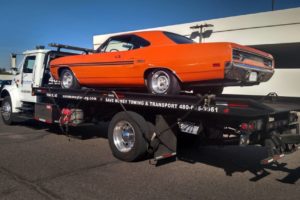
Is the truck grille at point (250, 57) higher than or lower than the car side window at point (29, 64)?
lower

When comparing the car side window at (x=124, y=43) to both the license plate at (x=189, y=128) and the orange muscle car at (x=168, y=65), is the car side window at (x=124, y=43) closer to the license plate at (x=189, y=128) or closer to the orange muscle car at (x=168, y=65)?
the orange muscle car at (x=168, y=65)

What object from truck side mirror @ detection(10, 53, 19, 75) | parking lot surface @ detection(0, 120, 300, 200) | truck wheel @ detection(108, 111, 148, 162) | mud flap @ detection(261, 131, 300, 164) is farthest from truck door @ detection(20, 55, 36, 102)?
mud flap @ detection(261, 131, 300, 164)

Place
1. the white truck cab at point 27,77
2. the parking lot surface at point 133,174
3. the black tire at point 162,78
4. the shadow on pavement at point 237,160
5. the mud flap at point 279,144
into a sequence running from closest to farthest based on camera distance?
the parking lot surface at point 133,174, the mud flap at point 279,144, the shadow on pavement at point 237,160, the black tire at point 162,78, the white truck cab at point 27,77

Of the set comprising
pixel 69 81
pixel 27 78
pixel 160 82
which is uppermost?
pixel 27 78

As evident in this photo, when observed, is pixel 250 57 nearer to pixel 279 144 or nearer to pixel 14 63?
pixel 279 144

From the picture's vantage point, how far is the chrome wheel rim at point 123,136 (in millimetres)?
6198

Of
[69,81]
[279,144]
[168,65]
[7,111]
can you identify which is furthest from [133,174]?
[7,111]

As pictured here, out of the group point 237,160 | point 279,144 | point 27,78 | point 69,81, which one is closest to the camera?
point 279,144

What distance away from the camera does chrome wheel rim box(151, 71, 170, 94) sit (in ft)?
20.2

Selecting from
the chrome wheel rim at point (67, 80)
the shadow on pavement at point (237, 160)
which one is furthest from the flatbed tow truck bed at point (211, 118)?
the chrome wheel rim at point (67, 80)

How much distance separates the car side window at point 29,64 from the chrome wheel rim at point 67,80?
1.62 m

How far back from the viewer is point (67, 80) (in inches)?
328

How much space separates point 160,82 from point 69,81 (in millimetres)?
2835

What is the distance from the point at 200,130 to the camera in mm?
5500
